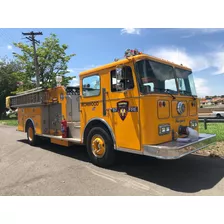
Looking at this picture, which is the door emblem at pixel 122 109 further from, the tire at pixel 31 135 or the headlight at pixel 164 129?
the tire at pixel 31 135

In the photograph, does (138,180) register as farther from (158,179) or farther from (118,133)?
(118,133)

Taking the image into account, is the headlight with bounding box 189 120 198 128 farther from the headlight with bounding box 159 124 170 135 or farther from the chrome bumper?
the headlight with bounding box 159 124 170 135

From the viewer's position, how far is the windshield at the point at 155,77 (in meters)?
4.84

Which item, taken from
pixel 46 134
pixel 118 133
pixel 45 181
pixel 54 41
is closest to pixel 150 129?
pixel 118 133

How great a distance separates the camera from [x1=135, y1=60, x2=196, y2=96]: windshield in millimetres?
4855

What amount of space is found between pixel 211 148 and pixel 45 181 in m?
5.27

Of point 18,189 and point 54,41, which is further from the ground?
point 54,41

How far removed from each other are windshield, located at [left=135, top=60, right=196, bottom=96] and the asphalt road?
6.15 ft

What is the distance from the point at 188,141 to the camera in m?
4.98

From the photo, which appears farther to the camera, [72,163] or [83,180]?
[72,163]

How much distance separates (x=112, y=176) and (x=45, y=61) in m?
24.2

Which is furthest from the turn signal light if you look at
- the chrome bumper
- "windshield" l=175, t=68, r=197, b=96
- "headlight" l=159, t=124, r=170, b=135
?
"windshield" l=175, t=68, r=197, b=96

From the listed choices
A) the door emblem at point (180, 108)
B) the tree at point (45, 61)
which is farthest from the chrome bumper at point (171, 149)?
the tree at point (45, 61)

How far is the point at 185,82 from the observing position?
607 centimetres
